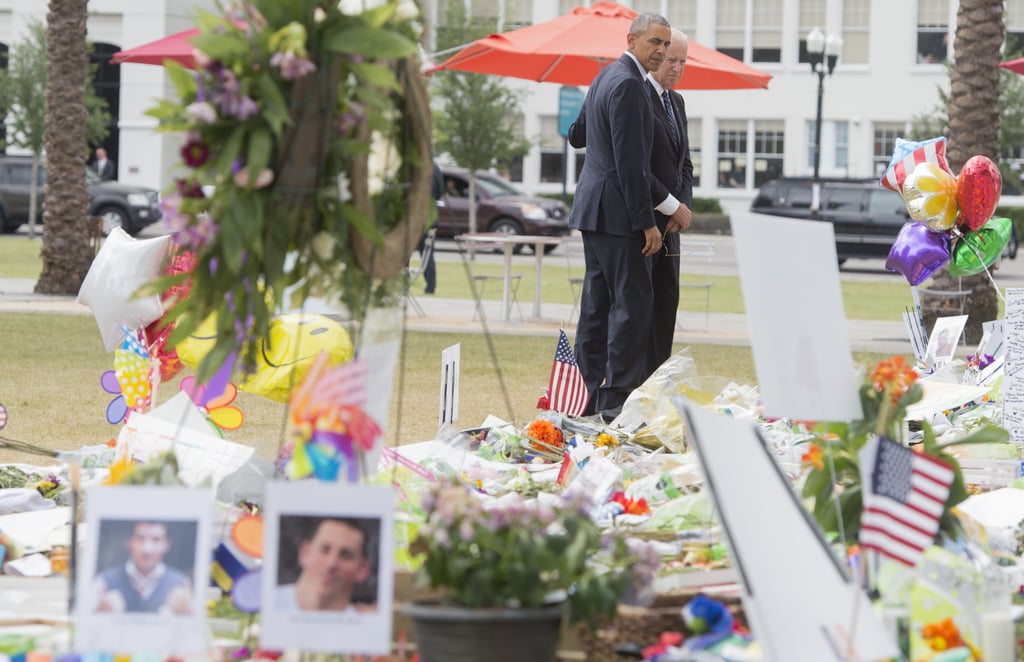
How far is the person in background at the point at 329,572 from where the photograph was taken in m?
2.89

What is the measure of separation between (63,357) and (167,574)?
23.9 feet

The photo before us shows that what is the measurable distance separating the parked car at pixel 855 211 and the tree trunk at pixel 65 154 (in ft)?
42.9

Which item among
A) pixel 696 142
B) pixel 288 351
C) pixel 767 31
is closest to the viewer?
pixel 288 351

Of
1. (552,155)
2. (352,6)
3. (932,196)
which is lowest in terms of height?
(932,196)

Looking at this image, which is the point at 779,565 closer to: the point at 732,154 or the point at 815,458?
the point at 815,458

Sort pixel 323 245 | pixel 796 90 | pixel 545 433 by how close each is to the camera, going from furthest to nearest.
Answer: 1. pixel 796 90
2. pixel 545 433
3. pixel 323 245

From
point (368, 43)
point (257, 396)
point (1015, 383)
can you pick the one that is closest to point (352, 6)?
point (368, 43)

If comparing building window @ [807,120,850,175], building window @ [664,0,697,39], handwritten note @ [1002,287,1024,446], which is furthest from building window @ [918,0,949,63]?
handwritten note @ [1002,287,1024,446]

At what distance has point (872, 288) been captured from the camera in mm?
20266

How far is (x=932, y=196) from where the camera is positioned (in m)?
7.34

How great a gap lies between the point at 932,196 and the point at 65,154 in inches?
376

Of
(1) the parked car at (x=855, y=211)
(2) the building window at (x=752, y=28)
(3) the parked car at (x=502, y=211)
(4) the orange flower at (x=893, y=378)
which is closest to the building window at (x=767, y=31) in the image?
(2) the building window at (x=752, y=28)

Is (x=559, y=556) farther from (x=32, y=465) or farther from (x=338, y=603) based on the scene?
(x=32, y=465)

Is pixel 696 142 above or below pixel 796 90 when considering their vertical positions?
below
